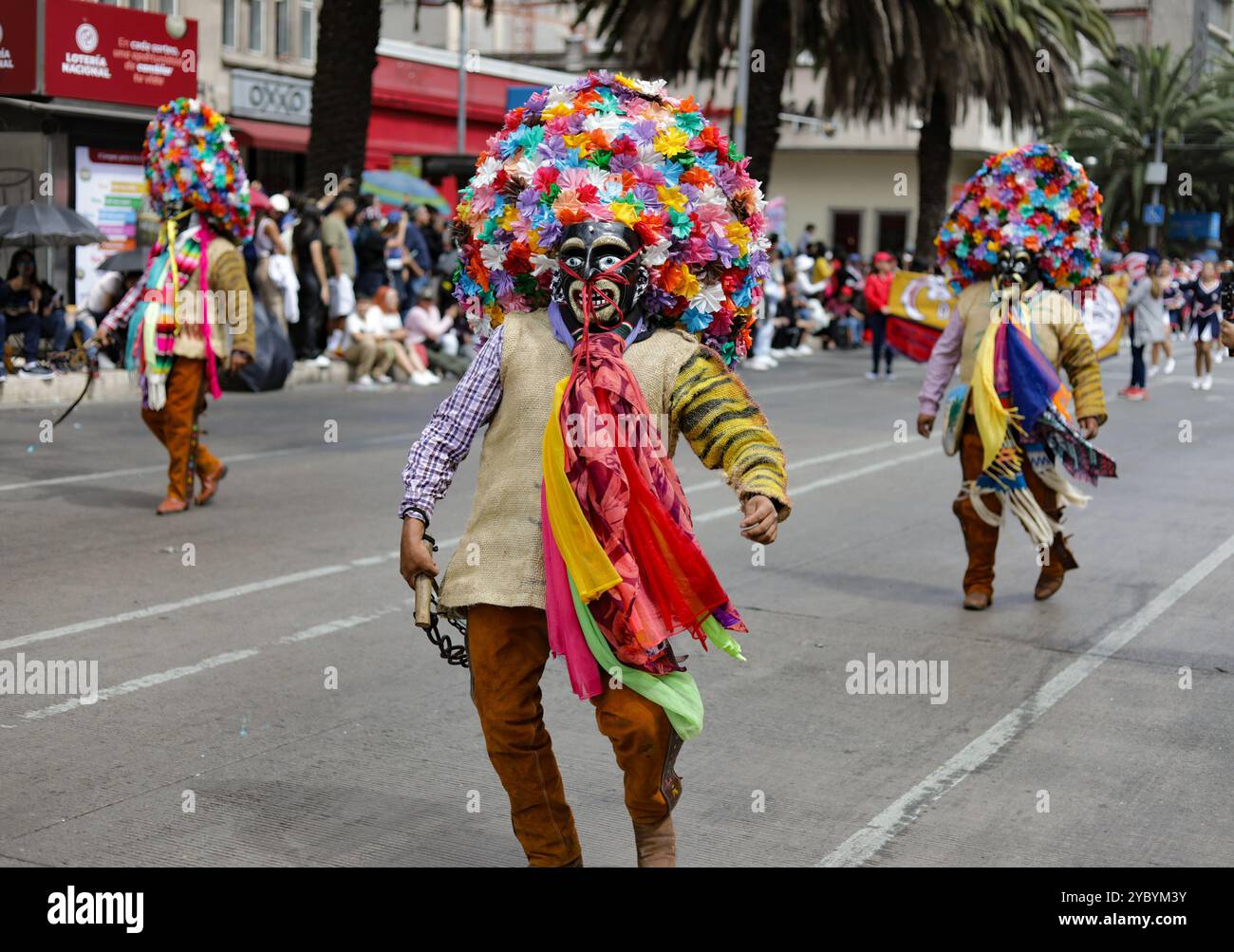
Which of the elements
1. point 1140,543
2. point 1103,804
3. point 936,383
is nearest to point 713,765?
point 1103,804

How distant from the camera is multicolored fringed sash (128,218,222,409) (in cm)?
1004

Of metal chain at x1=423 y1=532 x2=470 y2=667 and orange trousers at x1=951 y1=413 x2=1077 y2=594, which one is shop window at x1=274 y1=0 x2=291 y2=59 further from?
metal chain at x1=423 y1=532 x2=470 y2=667

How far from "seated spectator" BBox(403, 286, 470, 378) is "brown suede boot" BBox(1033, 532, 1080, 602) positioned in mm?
12025

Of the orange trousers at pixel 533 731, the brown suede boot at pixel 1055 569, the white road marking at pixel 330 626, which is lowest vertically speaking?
the white road marking at pixel 330 626

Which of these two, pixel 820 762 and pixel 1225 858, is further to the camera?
pixel 820 762

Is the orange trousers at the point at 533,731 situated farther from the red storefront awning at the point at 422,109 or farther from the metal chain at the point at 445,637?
the red storefront awning at the point at 422,109

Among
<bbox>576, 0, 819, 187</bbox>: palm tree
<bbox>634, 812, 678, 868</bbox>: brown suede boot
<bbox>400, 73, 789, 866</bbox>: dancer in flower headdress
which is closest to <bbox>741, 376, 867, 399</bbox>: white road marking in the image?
<bbox>576, 0, 819, 187</bbox>: palm tree

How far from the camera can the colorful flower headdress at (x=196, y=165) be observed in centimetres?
990

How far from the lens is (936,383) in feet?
27.9

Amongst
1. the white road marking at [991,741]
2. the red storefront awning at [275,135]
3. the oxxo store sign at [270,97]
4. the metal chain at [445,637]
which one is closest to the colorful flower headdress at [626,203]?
the metal chain at [445,637]

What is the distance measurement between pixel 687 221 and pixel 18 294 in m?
13.6

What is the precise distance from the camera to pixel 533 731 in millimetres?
4113

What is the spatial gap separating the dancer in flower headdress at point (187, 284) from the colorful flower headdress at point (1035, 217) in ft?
13.5

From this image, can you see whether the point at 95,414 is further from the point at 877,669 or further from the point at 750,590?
the point at 877,669
